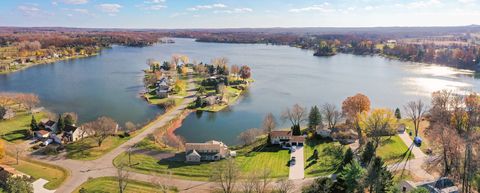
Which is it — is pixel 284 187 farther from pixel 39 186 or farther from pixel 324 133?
pixel 39 186

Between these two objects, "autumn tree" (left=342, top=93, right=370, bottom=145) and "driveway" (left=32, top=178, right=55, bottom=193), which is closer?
"driveway" (left=32, top=178, right=55, bottom=193)

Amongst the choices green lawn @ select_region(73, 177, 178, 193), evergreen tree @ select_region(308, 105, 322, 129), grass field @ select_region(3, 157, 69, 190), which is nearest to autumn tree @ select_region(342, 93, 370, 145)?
evergreen tree @ select_region(308, 105, 322, 129)

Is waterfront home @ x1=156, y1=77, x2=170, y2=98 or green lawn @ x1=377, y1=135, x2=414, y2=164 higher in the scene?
waterfront home @ x1=156, y1=77, x2=170, y2=98

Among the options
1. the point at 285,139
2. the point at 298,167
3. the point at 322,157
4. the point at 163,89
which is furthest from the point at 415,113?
the point at 163,89

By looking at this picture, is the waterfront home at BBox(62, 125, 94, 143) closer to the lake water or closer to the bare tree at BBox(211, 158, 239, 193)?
the lake water

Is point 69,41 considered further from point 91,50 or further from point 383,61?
point 383,61

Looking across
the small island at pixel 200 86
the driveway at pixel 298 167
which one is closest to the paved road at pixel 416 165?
the driveway at pixel 298 167
